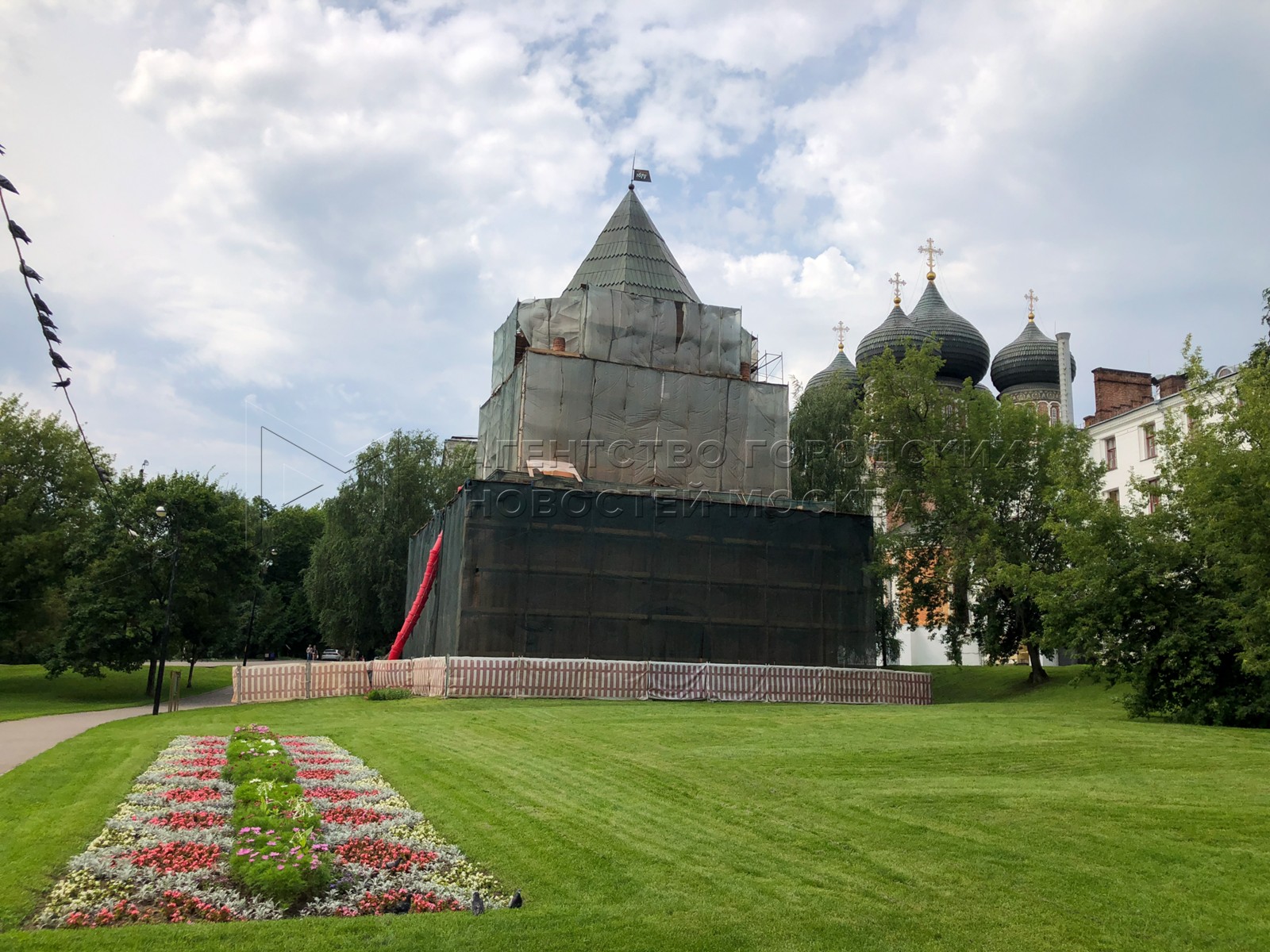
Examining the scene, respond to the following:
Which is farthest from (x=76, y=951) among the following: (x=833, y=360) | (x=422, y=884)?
(x=833, y=360)

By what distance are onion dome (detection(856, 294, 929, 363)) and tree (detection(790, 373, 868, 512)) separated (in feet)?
63.5

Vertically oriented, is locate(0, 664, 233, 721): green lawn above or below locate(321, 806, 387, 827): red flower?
below

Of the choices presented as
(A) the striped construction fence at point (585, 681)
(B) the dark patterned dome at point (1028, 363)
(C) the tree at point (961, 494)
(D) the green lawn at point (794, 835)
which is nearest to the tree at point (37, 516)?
(A) the striped construction fence at point (585, 681)

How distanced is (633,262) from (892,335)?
26654mm

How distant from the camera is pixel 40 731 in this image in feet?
64.8

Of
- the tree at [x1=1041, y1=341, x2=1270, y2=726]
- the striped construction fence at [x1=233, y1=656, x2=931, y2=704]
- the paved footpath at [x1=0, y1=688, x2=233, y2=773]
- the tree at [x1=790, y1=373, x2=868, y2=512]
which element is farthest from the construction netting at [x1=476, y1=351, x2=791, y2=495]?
the paved footpath at [x1=0, y1=688, x2=233, y2=773]

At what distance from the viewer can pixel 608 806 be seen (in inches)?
461

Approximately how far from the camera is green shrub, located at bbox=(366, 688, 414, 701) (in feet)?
92.5

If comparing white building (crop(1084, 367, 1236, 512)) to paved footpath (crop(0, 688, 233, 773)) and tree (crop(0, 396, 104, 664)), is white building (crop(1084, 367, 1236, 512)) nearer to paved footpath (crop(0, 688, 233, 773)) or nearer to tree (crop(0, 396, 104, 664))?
paved footpath (crop(0, 688, 233, 773))

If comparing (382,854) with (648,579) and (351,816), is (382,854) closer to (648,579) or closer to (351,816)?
(351,816)

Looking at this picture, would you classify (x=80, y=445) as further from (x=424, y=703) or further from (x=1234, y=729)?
(x=1234, y=729)

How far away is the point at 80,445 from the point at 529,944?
146 feet

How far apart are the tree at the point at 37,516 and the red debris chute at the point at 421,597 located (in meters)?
15.5

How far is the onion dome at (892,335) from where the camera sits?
207ft
